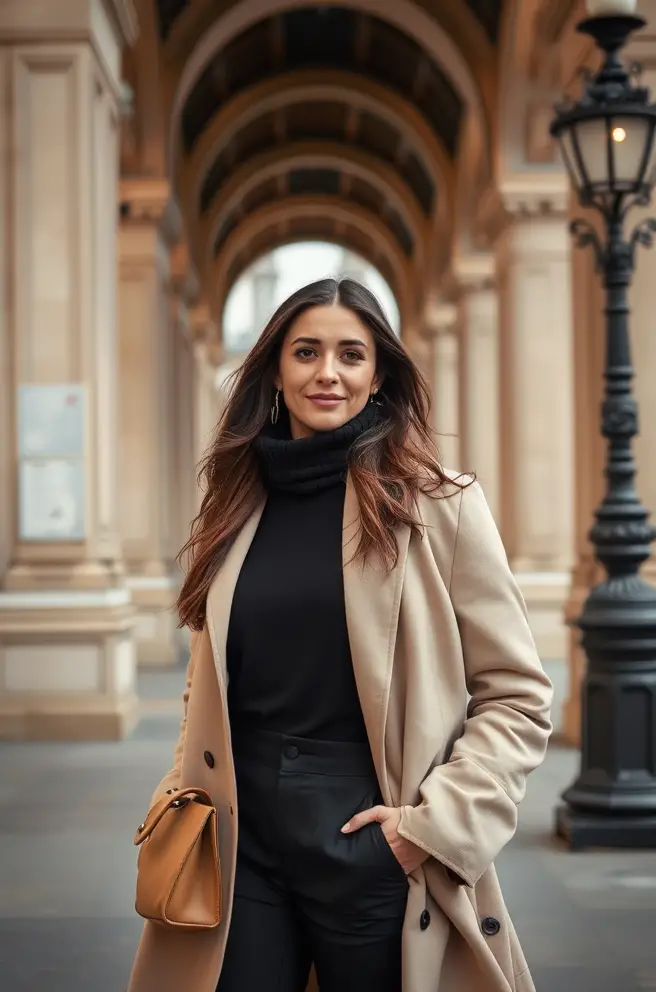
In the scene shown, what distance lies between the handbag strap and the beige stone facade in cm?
133

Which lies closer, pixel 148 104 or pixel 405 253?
pixel 148 104

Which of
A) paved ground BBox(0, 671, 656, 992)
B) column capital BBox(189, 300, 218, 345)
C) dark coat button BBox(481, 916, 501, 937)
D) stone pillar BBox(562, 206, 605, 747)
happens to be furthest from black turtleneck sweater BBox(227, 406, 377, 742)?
column capital BBox(189, 300, 218, 345)

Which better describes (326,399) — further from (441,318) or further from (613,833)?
(441,318)

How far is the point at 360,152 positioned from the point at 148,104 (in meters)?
12.2

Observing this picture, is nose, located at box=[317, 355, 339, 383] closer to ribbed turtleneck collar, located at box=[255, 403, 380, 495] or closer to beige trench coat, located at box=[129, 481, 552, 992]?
ribbed turtleneck collar, located at box=[255, 403, 380, 495]

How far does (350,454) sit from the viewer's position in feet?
8.27

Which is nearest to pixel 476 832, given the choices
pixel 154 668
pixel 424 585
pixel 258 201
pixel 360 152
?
pixel 424 585

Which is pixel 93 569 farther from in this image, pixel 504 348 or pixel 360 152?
pixel 360 152

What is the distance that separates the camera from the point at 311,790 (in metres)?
2.34

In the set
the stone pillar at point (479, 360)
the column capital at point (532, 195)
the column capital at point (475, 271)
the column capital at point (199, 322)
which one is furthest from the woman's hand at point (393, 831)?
the column capital at point (199, 322)

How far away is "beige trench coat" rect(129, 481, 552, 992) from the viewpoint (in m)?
2.31

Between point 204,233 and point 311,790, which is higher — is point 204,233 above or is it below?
above

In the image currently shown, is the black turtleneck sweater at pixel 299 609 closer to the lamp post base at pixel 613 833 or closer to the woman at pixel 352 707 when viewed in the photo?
the woman at pixel 352 707

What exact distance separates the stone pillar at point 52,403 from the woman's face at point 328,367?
8.10m
